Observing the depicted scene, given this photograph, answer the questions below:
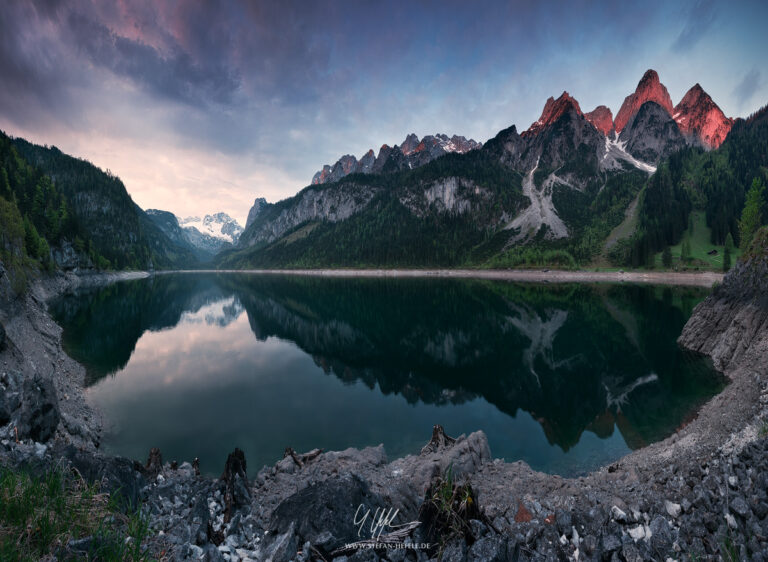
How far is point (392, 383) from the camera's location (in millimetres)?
22469

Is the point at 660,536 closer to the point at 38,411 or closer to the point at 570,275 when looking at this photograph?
the point at 38,411

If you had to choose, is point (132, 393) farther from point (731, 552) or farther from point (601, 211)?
point (601, 211)

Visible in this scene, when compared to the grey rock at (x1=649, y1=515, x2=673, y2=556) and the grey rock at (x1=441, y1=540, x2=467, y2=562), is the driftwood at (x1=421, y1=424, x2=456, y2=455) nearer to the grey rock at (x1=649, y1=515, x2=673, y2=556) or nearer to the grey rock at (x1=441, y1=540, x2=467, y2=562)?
the grey rock at (x1=649, y1=515, x2=673, y2=556)

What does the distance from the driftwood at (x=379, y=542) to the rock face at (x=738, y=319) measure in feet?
79.8

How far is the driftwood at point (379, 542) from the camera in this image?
466cm

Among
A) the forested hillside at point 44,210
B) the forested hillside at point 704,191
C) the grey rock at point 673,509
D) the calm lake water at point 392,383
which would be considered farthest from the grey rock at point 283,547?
the forested hillside at point 704,191

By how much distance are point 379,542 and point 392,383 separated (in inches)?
711

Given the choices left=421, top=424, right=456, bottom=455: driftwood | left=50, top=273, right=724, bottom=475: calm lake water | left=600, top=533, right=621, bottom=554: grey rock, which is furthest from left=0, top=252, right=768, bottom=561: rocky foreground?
left=50, top=273, right=724, bottom=475: calm lake water

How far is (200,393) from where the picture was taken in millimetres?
20328

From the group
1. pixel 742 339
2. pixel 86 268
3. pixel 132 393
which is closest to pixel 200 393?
pixel 132 393

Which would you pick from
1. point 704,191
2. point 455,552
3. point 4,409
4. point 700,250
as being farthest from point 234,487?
point 704,191

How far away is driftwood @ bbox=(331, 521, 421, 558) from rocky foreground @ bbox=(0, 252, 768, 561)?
0.10 feet

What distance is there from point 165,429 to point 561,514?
57.5 feet

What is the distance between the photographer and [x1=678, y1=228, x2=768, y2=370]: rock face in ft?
68.5
